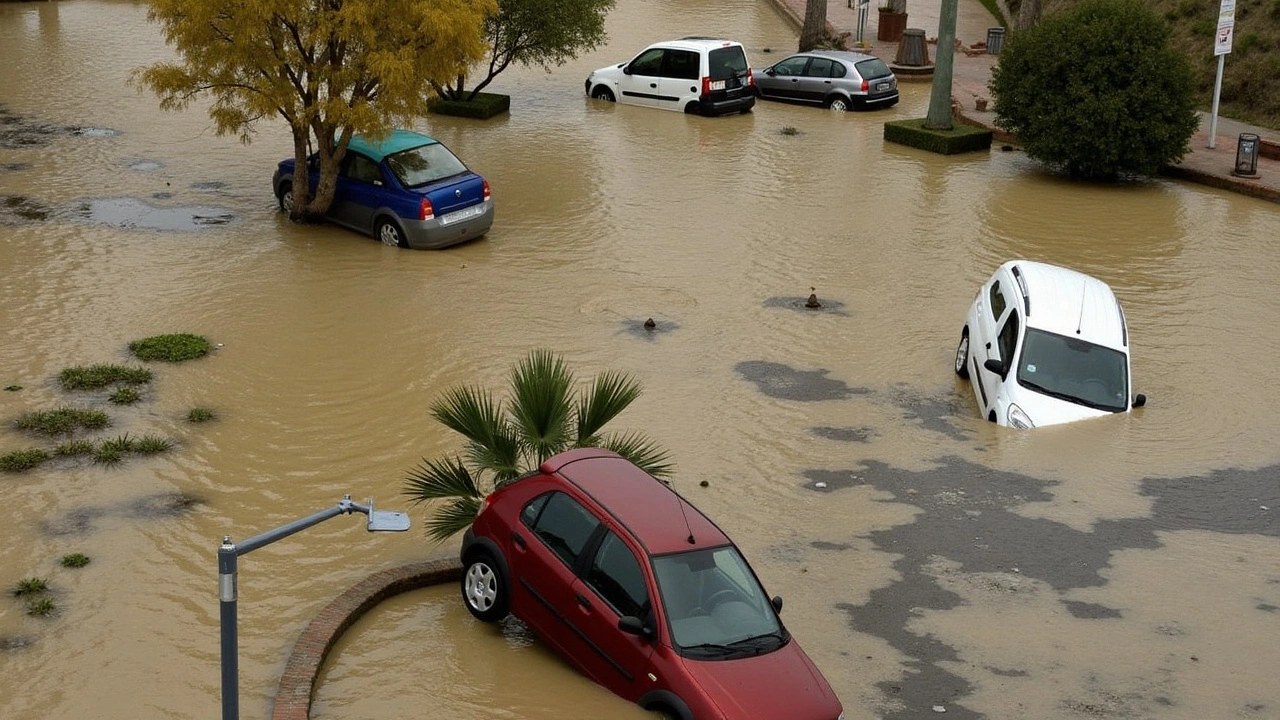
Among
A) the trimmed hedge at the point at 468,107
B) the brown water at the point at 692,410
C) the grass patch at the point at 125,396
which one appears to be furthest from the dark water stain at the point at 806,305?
the trimmed hedge at the point at 468,107

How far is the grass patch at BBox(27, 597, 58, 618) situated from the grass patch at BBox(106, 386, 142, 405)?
432 cm

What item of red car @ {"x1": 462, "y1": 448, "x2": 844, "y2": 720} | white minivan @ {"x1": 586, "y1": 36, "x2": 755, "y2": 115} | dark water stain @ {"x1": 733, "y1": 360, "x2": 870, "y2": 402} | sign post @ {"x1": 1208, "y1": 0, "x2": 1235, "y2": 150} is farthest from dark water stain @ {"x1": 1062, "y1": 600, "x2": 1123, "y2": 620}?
white minivan @ {"x1": 586, "y1": 36, "x2": 755, "y2": 115}

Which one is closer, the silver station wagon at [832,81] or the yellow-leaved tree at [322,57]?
the yellow-leaved tree at [322,57]

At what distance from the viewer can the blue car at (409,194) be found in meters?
20.7

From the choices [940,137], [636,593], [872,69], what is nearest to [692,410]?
[636,593]

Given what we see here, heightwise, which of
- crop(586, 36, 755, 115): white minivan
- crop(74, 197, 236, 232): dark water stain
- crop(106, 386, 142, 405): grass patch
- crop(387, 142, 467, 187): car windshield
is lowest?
crop(106, 386, 142, 405): grass patch

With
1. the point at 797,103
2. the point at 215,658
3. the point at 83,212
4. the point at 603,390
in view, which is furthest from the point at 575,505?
the point at 797,103

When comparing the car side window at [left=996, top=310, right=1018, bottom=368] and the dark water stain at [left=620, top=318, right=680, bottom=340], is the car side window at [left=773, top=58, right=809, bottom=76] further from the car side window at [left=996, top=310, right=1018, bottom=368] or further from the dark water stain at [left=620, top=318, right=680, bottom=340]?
the car side window at [left=996, top=310, right=1018, bottom=368]

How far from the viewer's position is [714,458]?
14.5 meters

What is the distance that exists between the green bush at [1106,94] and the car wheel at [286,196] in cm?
1353

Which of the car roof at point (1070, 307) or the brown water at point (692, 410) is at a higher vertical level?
the car roof at point (1070, 307)

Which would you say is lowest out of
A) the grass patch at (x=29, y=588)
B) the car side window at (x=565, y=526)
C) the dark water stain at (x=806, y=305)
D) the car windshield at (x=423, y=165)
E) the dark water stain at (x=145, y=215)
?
the grass patch at (x=29, y=588)

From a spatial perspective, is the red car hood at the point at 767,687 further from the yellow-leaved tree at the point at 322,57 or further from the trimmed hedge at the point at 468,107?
the trimmed hedge at the point at 468,107

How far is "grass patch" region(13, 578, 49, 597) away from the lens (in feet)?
36.8
